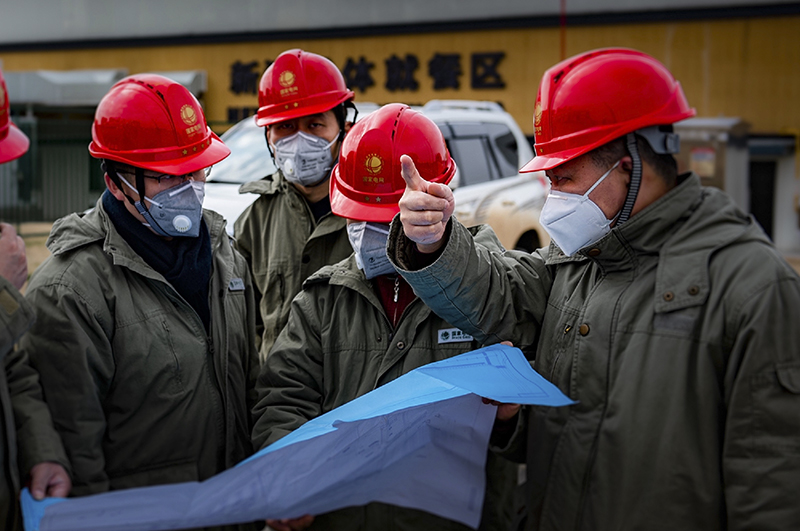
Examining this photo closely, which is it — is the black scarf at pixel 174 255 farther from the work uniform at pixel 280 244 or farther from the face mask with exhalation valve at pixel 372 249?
the work uniform at pixel 280 244

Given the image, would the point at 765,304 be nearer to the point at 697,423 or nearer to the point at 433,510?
the point at 697,423

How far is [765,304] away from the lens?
1774mm

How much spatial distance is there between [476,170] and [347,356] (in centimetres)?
517

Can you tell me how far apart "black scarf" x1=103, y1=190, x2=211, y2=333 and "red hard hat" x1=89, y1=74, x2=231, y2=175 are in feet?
0.58

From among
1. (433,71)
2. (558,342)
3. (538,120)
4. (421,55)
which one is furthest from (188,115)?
(421,55)

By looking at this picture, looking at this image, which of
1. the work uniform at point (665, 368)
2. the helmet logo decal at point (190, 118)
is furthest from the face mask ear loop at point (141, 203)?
the work uniform at point (665, 368)

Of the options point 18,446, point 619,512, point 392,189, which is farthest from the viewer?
point 392,189

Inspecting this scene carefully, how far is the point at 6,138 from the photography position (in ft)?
8.21

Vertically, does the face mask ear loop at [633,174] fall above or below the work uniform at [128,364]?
above

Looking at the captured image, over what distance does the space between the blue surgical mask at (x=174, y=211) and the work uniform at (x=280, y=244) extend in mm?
1068

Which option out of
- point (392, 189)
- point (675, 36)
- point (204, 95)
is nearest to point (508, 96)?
point (675, 36)

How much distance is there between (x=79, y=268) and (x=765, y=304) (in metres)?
1.98

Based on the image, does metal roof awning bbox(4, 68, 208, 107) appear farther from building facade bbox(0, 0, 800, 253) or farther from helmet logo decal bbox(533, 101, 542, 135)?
helmet logo decal bbox(533, 101, 542, 135)

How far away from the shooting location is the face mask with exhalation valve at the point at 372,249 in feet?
8.68
